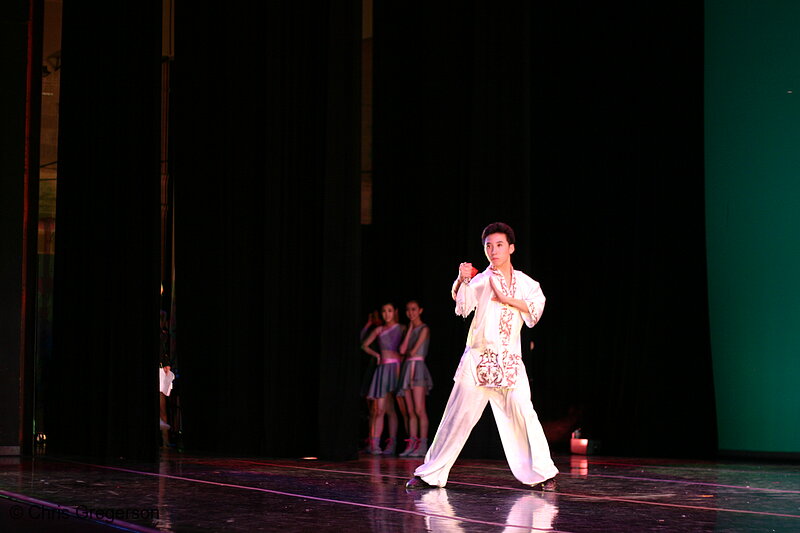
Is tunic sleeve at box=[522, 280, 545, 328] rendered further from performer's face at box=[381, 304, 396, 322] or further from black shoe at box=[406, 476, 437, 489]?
performer's face at box=[381, 304, 396, 322]

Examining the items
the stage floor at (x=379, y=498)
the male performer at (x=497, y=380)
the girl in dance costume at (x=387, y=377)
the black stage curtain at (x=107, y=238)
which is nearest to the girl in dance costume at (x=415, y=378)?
the girl in dance costume at (x=387, y=377)

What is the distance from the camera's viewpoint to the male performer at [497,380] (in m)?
5.28

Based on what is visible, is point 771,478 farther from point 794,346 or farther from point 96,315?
point 96,315

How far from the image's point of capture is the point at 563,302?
8.94 m

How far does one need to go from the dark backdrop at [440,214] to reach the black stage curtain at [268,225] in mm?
18

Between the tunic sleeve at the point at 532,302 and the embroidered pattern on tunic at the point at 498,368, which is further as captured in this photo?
the tunic sleeve at the point at 532,302

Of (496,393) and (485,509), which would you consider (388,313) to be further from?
(485,509)

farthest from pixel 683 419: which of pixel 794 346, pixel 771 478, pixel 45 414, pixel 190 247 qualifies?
pixel 45 414

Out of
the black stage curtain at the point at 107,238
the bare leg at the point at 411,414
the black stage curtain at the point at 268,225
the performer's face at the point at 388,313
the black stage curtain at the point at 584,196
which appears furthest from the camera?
the performer's face at the point at 388,313

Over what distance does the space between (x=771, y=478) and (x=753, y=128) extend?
11.0 feet

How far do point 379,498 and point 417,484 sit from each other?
0.66 m

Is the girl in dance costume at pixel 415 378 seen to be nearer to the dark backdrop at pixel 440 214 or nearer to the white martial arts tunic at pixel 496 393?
the dark backdrop at pixel 440 214

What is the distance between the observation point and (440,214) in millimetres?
8906

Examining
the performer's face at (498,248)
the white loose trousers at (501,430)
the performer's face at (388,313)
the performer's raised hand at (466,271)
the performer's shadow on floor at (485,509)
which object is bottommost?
the performer's shadow on floor at (485,509)
